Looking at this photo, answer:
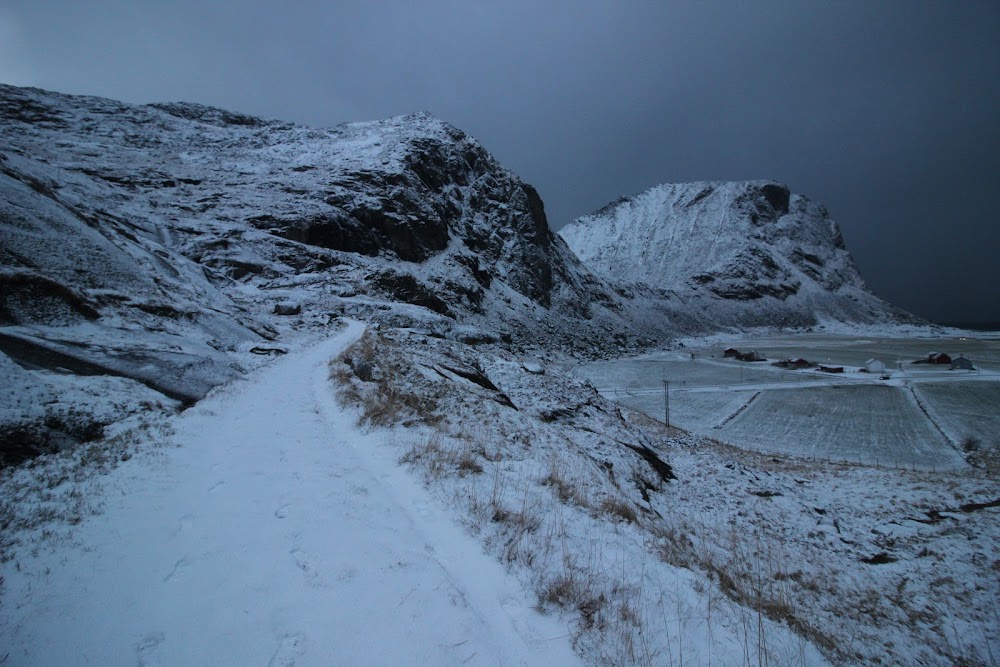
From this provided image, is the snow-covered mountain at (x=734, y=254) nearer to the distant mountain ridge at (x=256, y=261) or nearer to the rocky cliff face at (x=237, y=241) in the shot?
the distant mountain ridge at (x=256, y=261)

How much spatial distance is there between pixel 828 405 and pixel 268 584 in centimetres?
4613

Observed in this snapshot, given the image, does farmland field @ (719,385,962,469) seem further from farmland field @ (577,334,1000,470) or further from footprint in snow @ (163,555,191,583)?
footprint in snow @ (163,555,191,583)

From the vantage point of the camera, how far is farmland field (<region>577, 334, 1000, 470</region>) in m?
25.5

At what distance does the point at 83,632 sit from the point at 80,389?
27.6 feet

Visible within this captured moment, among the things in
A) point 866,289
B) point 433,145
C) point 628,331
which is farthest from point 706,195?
point 433,145

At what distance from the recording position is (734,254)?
475 ft

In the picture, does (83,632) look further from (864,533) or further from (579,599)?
(864,533)

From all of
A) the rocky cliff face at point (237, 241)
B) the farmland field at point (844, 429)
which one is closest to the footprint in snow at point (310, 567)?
the rocky cliff face at point (237, 241)

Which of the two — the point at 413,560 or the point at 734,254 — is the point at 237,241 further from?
the point at 734,254

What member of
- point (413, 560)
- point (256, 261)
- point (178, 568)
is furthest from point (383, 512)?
point (256, 261)

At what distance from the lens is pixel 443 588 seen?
3598 mm

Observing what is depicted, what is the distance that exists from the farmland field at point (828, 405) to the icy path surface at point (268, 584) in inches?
1075

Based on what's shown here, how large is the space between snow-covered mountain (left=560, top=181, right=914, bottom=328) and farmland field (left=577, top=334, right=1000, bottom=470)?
213ft

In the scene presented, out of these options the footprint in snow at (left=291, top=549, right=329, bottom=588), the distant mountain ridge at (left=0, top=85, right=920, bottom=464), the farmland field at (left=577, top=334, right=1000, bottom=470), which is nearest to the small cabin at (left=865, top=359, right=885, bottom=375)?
the farmland field at (left=577, top=334, right=1000, bottom=470)
